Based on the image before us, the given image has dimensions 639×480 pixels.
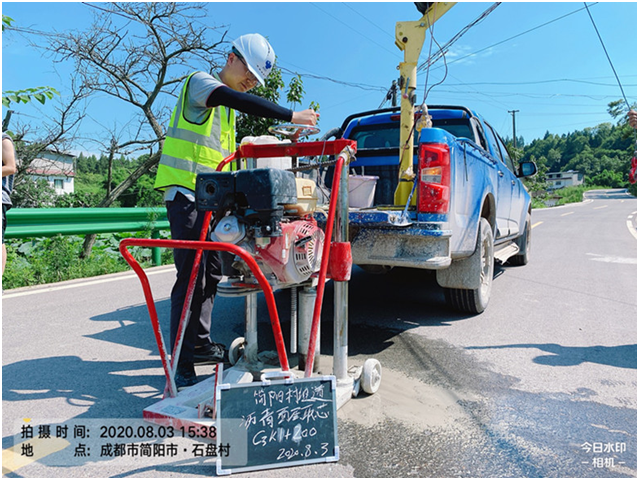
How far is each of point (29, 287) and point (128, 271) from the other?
1.45 meters

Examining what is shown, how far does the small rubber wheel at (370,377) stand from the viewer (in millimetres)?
2879

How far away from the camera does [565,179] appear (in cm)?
11319

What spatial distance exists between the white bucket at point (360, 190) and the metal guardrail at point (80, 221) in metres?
4.11

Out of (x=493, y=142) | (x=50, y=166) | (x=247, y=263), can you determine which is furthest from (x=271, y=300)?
(x=50, y=166)

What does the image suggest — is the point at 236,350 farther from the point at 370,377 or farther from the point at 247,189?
the point at 247,189

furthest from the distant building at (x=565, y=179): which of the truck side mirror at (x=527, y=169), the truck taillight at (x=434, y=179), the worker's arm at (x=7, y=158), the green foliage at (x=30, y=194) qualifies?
the worker's arm at (x=7, y=158)

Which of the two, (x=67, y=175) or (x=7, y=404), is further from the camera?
(x=67, y=175)

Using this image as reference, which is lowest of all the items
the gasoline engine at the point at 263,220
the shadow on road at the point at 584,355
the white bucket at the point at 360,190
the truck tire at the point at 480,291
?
the shadow on road at the point at 584,355

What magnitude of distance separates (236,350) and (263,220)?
1.34 meters

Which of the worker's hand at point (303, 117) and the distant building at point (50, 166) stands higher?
the distant building at point (50, 166)

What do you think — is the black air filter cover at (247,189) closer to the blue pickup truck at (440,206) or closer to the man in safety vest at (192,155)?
the man in safety vest at (192,155)

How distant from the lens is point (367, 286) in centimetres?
627

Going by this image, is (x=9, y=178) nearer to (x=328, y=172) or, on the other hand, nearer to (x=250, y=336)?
(x=250, y=336)

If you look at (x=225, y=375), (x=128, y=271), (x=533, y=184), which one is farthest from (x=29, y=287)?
(x=533, y=184)
